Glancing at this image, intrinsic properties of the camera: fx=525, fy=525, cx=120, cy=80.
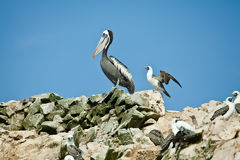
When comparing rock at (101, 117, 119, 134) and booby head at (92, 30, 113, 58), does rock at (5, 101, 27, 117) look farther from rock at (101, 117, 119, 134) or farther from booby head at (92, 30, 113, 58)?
rock at (101, 117, 119, 134)

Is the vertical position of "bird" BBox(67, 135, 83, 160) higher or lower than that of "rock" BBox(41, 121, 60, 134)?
lower

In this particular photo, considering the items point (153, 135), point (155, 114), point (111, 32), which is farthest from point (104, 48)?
point (153, 135)

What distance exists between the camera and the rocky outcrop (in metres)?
17.0

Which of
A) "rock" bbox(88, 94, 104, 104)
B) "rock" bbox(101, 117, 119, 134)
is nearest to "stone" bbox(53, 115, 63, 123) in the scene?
"rock" bbox(88, 94, 104, 104)

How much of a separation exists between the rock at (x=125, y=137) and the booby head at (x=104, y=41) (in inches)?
205

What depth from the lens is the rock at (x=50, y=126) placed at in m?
19.8

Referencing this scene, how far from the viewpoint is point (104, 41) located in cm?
2220

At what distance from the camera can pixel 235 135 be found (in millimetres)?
13070

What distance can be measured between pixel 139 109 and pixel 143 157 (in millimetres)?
3539

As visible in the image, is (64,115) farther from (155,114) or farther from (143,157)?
(143,157)

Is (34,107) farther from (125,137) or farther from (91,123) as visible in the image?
(125,137)

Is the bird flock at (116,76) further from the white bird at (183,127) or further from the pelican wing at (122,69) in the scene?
the white bird at (183,127)

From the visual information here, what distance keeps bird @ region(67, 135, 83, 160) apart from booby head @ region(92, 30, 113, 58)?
591cm

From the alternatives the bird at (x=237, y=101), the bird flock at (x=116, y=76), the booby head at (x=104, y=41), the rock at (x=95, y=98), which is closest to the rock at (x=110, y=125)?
the rock at (x=95, y=98)
